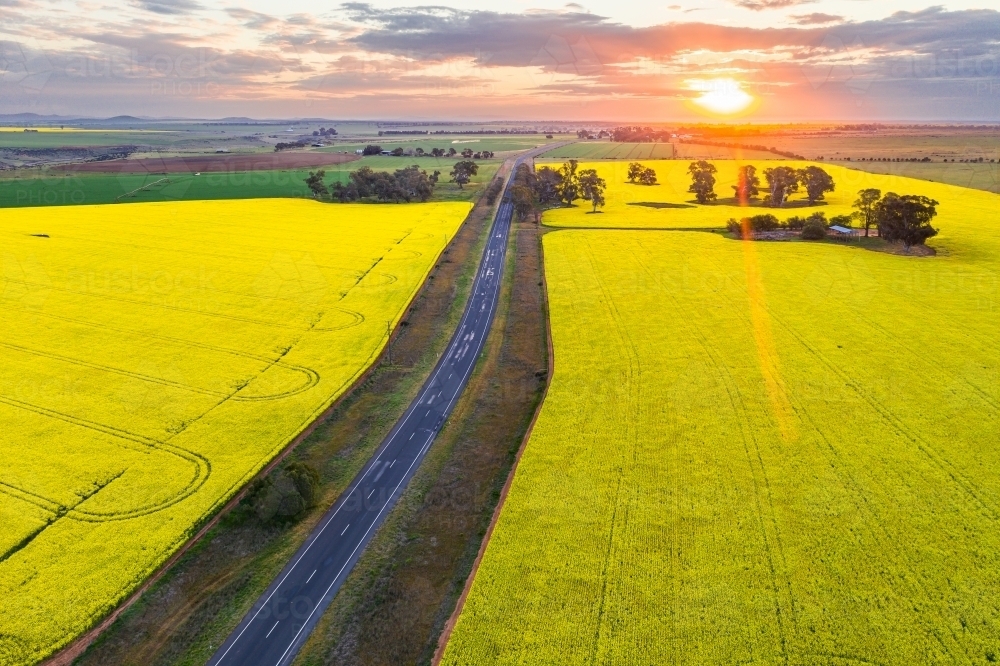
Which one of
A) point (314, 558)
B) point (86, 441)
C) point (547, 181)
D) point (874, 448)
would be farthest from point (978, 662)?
point (547, 181)

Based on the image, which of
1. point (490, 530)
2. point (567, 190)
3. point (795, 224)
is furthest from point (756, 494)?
point (567, 190)

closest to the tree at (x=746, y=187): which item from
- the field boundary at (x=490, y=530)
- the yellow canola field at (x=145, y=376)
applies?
the yellow canola field at (x=145, y=376)

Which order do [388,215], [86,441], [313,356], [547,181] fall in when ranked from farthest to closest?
[547,181] < [388,215] < [313,356] < [86,441]

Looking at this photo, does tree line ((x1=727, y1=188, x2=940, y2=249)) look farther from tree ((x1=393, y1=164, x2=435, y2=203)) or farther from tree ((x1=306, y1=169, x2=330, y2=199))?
tree ((x1=306, y1=169, x2=330, y2=199))

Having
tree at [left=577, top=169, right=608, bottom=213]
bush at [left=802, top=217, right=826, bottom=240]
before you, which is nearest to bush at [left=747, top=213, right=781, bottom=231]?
bush at [left=802, top=217, right=826, bottom=240]

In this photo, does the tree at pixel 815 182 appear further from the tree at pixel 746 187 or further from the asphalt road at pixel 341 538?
the asphalt road at pixel 341 538

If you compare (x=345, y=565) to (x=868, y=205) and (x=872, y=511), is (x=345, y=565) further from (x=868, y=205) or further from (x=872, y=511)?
(x=868, y=205)

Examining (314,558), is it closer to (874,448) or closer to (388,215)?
(874,448)
